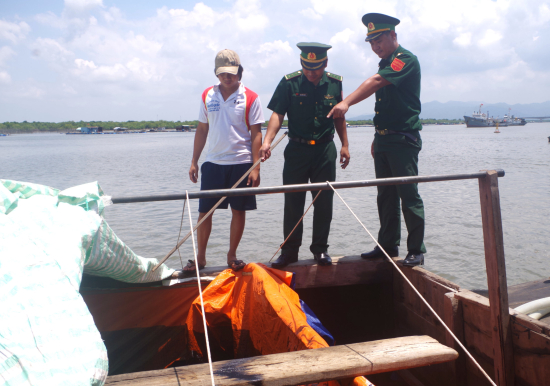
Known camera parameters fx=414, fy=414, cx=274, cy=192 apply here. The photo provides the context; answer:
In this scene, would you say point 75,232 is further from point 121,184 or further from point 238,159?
point 121,184

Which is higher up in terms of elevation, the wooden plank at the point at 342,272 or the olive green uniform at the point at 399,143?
the olive green uniform at the point at 399,143

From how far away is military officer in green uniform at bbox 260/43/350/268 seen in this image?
3523mm

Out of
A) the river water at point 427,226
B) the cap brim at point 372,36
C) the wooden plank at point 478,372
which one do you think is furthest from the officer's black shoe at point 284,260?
the river water at point 427,226

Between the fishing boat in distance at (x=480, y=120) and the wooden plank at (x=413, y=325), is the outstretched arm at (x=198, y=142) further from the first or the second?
the fishing boat in distance at (x=480, y=120)

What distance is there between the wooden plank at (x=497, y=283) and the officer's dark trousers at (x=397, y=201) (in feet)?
2.90

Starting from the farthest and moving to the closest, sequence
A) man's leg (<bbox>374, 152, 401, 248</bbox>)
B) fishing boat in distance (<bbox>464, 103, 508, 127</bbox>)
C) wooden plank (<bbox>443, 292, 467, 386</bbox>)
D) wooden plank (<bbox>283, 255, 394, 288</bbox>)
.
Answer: fishing boat in distance (<bbox>464, 103, 508, 127</bbox>) < man's leg (<bbox>374, 152, 401, 248</bbox>) < wooden plank (<bbox>283, 255, 394, 288</bbox>) < wooden plank (<bbox>443, 292, 467, 386</bbox>)

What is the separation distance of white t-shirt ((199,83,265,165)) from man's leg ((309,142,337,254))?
0.58m

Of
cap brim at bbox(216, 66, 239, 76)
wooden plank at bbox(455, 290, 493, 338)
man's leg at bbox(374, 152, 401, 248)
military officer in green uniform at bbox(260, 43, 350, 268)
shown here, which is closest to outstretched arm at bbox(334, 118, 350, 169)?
military officer in green uniform at bbox(260, 43, 350, 268)

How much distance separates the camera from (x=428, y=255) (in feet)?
24.1

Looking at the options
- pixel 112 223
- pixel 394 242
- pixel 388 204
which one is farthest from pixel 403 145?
pixel 112 223

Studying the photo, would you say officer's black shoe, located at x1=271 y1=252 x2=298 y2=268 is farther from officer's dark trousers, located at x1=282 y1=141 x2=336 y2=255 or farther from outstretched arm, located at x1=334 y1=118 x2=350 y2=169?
outstretched arm, located at x1=334 y1=118 x2=350 y2=169

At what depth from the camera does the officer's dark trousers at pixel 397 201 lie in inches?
130

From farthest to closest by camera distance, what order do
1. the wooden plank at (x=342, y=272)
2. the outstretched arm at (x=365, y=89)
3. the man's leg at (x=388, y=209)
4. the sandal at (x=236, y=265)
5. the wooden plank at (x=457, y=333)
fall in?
the man's leg at (x=388, y=209) → the wooden plank at (x=342, y=272) → the outstretched arm at (x=365, y=89) → the sandal at (x=236, y=265) → the wooden plank at (x=457, y=333)

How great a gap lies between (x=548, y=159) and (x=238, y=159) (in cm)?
2244
